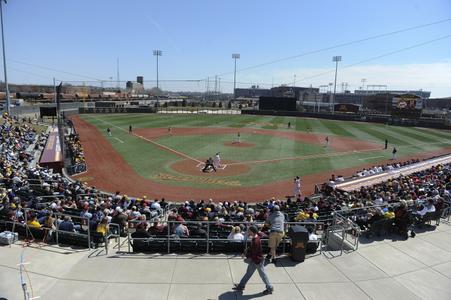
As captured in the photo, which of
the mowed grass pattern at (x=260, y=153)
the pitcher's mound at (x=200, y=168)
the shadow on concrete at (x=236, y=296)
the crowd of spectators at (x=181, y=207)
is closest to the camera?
the shadow on concrete at (x=236, y=296)

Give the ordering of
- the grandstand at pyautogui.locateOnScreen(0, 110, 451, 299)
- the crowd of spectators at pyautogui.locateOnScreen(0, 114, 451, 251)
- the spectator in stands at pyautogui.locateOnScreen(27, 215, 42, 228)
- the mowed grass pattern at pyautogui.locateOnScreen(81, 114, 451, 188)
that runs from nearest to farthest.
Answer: the grandstand at pyautogui.locateOnScreen(0, 110, 451, 299) < the spectator in stands at pyautogui.locateOnScreen(27, 215, 42, 228) < the crowd of spectators at pyautogui.locateOnScreen(0, 114, 451, 251) < the mowed grass pattern at pyautogui.locateOnScreen(81, 114, 451, 188)

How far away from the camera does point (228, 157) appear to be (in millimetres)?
31672

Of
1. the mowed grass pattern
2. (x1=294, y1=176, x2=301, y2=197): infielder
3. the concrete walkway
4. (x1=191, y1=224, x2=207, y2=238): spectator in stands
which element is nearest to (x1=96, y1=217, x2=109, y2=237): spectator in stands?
the concrete walkway

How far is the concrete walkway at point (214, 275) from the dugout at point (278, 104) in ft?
249

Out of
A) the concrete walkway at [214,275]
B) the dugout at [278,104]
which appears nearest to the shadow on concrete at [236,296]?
the concrete walkway at [214,275]

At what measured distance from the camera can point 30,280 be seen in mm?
7605

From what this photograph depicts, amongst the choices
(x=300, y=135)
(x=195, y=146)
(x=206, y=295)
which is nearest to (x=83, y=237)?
(x=206, y=295)

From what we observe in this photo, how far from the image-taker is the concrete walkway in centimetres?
734

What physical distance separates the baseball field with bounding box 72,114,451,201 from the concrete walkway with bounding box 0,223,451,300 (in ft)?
37.9

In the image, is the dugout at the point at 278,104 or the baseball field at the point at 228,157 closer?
the baseball field at the point at 228,157

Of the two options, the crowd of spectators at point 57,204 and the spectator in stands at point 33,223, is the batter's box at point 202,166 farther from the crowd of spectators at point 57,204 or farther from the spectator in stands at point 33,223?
the spectator in stands at point 33,223

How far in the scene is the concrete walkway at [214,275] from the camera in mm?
7340

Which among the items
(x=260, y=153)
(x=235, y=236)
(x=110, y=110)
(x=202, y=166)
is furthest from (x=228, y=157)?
(x=110, y=110)

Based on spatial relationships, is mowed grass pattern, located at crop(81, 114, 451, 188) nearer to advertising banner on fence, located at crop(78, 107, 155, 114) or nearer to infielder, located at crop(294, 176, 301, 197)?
infielder, located at crop(294, 176, 301, 197)
